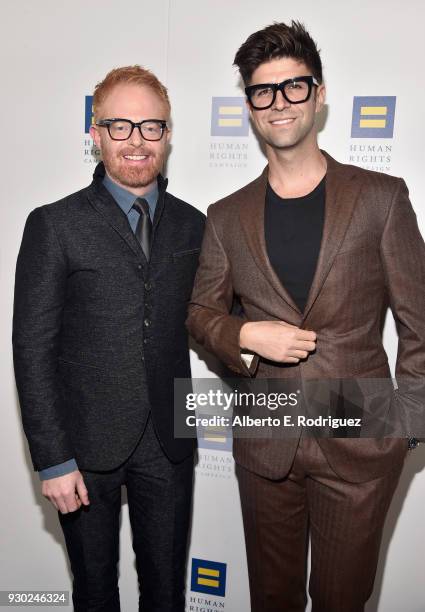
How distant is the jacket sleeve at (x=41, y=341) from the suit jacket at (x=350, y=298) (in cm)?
50

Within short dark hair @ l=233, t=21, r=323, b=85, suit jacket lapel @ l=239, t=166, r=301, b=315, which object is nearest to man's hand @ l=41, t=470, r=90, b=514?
suit jacket lapel @ l=239, t=166, r=301, b=315

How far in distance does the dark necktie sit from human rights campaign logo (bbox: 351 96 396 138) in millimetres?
863

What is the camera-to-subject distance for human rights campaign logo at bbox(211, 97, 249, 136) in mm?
2383

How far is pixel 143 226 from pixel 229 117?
0.70 meters

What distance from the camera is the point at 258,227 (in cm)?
181

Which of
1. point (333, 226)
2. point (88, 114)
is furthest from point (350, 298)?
point (88, 114)

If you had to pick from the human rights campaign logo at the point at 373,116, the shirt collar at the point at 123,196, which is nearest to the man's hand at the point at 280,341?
the shirt collar at the point at 123,196

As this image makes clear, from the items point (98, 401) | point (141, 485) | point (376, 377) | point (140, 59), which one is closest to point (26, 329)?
point (98, 401)

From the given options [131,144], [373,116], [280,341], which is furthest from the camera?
[373,116]

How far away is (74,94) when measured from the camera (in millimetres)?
→ 2557

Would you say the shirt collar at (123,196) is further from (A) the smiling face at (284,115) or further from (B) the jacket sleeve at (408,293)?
(B) the jacket sleeve at (408,293)

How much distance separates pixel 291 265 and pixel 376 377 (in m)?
0.41

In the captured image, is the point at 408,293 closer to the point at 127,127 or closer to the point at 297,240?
the point at 297,240

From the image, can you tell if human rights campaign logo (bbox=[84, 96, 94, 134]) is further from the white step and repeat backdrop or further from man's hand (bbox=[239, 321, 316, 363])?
man's hand (bbox=[239, 321, 316, 363])
